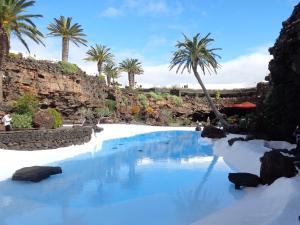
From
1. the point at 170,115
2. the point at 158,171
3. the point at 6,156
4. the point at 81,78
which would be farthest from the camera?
the point at 170,115

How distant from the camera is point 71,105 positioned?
109 ft

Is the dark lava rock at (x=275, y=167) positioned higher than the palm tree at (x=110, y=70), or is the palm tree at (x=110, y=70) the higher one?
the palm tree at (x=110, y=70)

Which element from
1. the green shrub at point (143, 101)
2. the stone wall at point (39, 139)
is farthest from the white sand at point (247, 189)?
the green shrub at point (143, 101)

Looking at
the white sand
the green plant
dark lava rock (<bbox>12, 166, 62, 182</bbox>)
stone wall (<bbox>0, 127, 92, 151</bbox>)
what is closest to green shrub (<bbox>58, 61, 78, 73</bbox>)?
the white sand

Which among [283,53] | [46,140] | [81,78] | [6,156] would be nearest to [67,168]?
[6,156]

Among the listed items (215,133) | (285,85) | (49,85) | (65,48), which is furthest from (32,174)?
(65,48)

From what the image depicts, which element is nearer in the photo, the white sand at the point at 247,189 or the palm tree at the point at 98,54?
the white sand at the point at 247,189

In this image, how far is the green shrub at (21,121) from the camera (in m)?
19.5

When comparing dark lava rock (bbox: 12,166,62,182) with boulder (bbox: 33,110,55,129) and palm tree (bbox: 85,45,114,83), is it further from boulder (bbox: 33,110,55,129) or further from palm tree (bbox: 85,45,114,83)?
palm tree (bbox: 85,45,114,83)

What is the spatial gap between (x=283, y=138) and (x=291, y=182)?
8.93m

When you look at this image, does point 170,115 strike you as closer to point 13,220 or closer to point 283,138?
point 283,138

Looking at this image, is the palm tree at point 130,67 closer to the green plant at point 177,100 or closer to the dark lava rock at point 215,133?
the green plant at point 177,100

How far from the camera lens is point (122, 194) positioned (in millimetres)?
10406

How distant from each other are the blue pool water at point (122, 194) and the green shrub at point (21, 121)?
16.8ft
